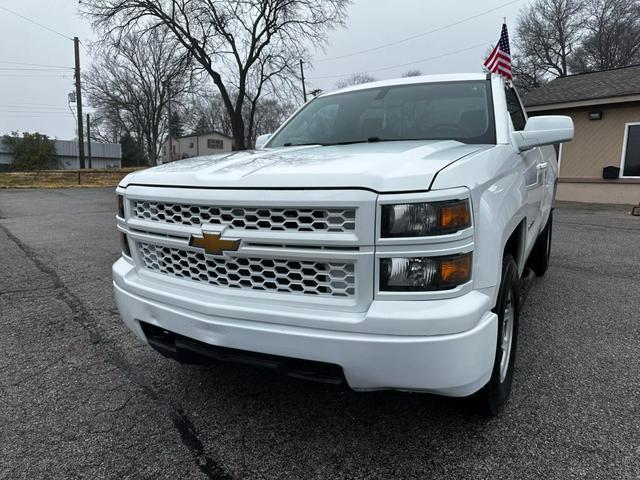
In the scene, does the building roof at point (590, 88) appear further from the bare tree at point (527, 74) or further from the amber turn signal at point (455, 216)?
the bare tree at point (527, 74)

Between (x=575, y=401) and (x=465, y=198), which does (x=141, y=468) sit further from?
(x=575, y=401)

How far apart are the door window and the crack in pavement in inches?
584

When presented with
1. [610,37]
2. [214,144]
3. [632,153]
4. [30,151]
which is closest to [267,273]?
[632,153]

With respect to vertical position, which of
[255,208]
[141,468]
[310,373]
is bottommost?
[141,468]

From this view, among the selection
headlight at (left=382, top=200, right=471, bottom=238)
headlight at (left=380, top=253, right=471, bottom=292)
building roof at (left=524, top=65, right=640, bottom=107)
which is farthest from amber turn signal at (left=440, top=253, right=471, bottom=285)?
building roof at (left=524, top=65, right=640, bottom=107)

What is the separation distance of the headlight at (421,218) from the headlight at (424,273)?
99 millimetres

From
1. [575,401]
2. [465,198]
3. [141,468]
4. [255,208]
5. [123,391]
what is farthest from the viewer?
[123,391]

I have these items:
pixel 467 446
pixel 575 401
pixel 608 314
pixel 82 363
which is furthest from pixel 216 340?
pixel 608 314

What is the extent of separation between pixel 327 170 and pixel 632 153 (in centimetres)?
1489

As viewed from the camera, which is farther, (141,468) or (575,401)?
(575,401)

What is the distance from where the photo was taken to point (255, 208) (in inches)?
72.9

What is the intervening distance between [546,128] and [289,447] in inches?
87.4

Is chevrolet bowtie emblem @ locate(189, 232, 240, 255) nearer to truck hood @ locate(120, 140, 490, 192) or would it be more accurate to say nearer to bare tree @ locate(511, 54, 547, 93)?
truck hood @ locate(120, 140, 490, 192)

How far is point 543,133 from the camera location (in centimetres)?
257
